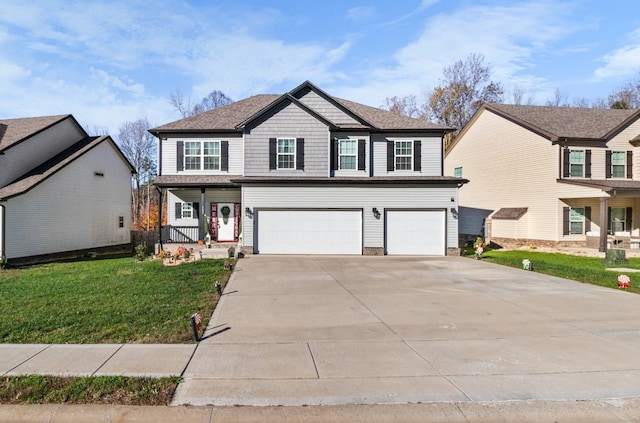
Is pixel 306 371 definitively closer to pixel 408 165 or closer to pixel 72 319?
pixel 72 319

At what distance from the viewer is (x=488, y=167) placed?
2575 cm

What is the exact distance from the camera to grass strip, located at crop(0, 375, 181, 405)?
411 cm

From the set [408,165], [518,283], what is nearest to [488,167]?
[408,165]

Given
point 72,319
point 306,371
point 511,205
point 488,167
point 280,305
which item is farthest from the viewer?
point 488,167

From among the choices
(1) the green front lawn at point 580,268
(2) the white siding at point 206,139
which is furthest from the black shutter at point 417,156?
(2) the white siding at point 206,139

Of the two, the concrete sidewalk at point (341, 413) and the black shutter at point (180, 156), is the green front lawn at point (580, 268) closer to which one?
the concrete sidewalk at point (341, 413)

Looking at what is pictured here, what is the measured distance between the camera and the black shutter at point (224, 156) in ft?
63.8

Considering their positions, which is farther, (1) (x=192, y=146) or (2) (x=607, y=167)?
(2) (x=607, y=167)

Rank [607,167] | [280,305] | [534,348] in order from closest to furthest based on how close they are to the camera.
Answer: [534,348] → [280,305] → [607,167]

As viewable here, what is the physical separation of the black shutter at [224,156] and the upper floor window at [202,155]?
18 centimetres

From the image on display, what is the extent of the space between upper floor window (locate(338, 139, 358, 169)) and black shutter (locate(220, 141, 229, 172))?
5.85 meters

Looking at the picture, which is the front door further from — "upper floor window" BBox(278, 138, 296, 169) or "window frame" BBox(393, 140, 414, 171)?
"window frame" BBox(393, 140, 414, 171)

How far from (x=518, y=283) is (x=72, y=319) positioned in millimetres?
11555

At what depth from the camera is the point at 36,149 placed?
1955 centimetres
